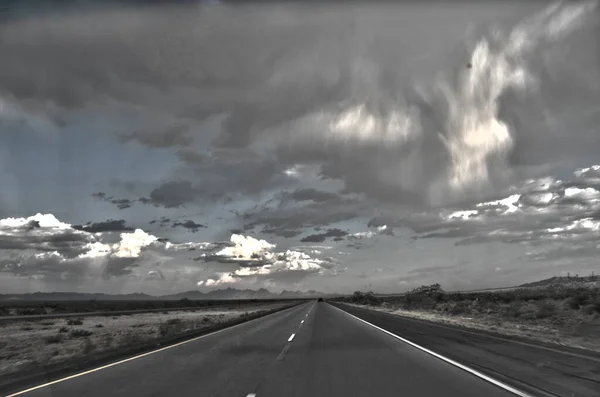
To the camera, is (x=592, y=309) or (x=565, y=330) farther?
(x=592, y=309)

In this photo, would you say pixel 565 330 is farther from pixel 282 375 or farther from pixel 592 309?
pixel 282 375

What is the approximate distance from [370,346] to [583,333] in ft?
37.7

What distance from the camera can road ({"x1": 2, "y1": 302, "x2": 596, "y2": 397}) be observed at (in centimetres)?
907

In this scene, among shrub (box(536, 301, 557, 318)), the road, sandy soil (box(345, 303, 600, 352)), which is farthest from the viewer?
shrub (box(536, 301, 557, 318))

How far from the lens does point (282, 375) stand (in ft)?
36.1

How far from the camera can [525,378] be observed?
33.4 ft

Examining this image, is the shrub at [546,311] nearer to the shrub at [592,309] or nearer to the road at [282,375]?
the shrub at [592,309]

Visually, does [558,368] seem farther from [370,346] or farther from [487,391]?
[370,346]

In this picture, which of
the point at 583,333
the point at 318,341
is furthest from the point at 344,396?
the point at 583,333

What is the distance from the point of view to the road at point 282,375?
907cm

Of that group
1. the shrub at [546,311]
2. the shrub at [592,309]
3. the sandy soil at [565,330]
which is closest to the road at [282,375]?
the sandy soil at [565,330]

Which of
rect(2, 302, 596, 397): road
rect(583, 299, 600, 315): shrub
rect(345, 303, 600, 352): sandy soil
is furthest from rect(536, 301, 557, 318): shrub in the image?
rect(2, 302, 596, 397): road

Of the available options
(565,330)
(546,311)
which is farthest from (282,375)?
(546,311)

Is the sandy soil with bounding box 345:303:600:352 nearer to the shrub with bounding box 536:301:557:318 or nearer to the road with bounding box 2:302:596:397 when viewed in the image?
the shrub with bounding box 536:301:557:318
